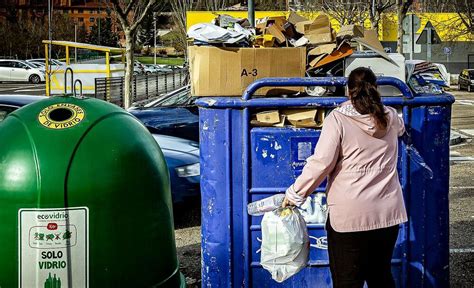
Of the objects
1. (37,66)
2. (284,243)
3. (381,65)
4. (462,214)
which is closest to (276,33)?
(381,65)

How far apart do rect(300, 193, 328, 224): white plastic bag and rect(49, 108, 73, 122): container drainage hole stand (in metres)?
1.54

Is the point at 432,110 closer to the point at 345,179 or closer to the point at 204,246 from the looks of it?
the point at 345,179

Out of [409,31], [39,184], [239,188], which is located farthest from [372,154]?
[409,31]

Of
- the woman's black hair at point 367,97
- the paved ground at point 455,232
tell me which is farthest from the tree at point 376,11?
the woman's black hair at point 367,97

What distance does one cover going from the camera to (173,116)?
9.60 meters

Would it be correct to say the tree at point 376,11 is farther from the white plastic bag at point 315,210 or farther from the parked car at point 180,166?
the white plastic bag at point 315,210

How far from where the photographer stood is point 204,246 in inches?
167

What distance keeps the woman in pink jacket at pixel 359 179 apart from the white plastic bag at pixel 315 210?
0.49 metres

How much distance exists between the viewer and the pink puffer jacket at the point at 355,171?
353cm

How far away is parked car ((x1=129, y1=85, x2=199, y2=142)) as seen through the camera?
9.22 metres

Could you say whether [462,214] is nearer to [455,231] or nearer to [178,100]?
[455,231]

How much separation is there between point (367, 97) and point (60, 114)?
5.05 feet

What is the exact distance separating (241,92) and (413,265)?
5.02ft

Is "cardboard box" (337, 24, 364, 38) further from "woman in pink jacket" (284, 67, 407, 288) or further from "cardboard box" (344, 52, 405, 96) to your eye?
"woman in pink jacket" (284, 67, 407, 288)
